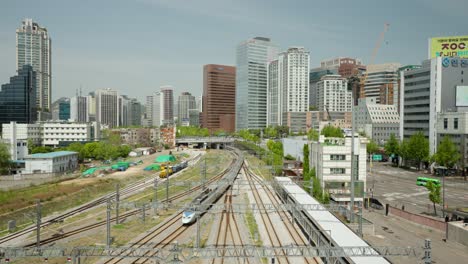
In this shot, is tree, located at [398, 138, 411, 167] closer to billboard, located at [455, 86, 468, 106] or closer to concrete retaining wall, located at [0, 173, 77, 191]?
billboard, located at [455, 86, 468, 106]

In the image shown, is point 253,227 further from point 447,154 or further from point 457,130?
point 457,130

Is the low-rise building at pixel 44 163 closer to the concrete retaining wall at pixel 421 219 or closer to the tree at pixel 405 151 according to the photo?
the concrete retaining wall at pixel 421 219

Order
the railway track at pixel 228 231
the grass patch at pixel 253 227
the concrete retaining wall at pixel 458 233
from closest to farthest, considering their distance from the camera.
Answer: the railway track at pixel 228 231 → the concrete retaining wall at pixel 458 233 → the grass patch at pixel 253 227

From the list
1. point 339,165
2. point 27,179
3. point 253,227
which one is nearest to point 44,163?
point 27,179

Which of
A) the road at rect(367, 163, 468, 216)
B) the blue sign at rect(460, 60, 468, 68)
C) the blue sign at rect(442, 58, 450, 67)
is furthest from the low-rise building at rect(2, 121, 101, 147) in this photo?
the blue sign at rect(460, 60, 468, 68)

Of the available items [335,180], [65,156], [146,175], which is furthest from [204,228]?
[65,156]

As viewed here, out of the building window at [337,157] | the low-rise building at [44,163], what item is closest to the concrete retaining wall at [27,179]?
the low-rise building at [44,163]
